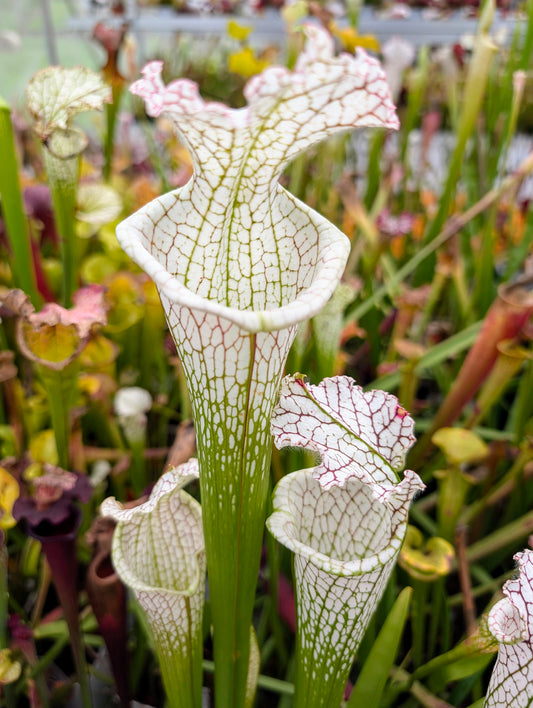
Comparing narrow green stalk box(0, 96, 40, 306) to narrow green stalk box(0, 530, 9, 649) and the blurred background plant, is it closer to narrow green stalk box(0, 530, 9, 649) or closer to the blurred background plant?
the blurred background plant

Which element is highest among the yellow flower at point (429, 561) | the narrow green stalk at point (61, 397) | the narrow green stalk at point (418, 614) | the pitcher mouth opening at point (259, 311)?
the pitcher mouth opening at point (259, 311)

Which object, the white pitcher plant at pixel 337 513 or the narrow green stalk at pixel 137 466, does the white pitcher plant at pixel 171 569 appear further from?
the narrow green stalk at pixel 137 466

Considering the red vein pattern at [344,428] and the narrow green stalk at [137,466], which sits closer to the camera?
the red vein pattern at [344,428]

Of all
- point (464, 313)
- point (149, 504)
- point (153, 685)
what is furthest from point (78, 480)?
point (464, 313)

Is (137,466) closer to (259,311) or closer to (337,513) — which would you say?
(337,513)

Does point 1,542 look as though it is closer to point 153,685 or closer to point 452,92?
point 153,685

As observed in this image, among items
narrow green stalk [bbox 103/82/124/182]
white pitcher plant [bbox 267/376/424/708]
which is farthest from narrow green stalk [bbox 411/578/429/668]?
narrow green stalk [bbox 103/82/124/182]

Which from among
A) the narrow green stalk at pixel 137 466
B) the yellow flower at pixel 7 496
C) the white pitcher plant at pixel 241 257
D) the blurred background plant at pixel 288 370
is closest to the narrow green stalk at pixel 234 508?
the white pitcher plant at pixel 241 257

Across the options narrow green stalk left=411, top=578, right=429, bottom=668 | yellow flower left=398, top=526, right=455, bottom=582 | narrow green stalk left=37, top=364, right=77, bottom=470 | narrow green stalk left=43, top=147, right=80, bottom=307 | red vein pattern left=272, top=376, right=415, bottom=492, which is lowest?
narrow green stalk left=411, top=578, right=429, bottom=668
